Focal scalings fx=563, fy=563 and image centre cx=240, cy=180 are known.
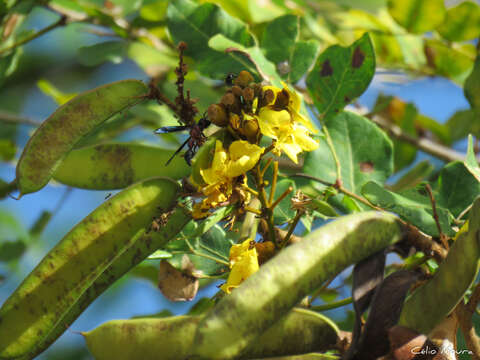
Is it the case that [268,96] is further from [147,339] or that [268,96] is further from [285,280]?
[147,339]

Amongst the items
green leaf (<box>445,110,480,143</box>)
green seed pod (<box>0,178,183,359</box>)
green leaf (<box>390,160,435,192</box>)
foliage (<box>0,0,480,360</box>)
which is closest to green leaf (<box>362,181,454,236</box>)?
foliage (<box>0,0,480,360</box>)

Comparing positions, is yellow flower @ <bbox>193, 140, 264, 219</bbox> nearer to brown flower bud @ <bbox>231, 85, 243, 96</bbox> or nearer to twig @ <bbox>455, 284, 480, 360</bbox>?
brown flower bud @ <bbox>231, 85, 243, 96</bbox>

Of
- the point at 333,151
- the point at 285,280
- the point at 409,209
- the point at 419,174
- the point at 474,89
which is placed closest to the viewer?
the point at 285,280

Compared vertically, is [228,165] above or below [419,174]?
above

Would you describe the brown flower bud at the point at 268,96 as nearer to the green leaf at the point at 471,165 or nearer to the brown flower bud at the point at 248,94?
the brown flower bud at the point at 248,94

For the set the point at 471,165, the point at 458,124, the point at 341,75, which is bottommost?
the point at 458,124

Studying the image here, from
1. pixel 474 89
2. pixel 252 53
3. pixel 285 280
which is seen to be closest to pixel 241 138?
pixel 285 280

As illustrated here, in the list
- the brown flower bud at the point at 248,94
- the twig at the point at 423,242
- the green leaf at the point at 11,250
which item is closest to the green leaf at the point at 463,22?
the twig at the point at 423,242

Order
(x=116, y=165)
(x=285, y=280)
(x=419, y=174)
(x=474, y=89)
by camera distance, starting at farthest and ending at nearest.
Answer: (x=419, y=174) < (x=474, y=89) < (x=116, y=165) < (x=285, y=280)
